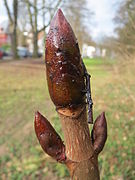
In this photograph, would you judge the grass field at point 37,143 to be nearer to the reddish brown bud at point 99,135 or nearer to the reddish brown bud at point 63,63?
the reddish brown bud at point 99,135

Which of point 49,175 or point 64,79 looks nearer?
point 64,79

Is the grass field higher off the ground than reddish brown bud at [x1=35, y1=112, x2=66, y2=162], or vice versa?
reddish brown bud at [x1=35, y1=112, x2=66, y2=162]

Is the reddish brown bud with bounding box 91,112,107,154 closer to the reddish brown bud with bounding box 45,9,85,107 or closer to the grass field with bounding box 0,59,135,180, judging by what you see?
the reddish brown bud with bounding box 45,9,85,107

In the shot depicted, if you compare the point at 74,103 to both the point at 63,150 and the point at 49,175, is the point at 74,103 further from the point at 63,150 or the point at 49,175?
the point at 49,175

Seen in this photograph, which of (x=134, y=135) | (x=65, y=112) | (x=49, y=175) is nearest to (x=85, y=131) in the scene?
(x=65, y=112)

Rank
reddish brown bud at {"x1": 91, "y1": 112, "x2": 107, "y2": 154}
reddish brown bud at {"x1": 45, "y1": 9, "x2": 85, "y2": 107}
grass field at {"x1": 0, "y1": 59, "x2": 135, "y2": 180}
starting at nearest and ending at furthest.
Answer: reddish brown bud at {"x1": 45, "y1": 9, "x2": 85, "y2": 107}, reddish brown bud at {"x1": 91, "y1": 112, "x2": 107, "y2": 154}, grass field at {"x1": 0, "y1": 59, "x2": 135, "y2": 180}

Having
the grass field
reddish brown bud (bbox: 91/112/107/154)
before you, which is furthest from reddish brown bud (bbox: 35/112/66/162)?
the grass field

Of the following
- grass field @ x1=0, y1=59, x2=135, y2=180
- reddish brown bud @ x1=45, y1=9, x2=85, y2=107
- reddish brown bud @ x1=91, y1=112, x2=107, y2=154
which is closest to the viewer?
reddish brown bud @ x1=45, y1=9, x2=85, y2=107

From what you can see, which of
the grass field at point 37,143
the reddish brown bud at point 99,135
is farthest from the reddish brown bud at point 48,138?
the grass field at point 37,143
